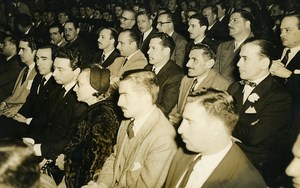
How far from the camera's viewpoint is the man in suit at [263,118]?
3197mm

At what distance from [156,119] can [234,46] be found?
318 centimetres

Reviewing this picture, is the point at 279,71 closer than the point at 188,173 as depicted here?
No

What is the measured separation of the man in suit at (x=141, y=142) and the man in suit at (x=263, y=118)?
923mm

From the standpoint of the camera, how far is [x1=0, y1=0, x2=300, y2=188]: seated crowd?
208 cm

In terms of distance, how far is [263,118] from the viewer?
10.6 feet

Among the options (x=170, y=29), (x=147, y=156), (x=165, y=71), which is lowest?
(x=147, y=156)

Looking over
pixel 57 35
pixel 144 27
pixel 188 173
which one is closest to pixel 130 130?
pixel 188 173

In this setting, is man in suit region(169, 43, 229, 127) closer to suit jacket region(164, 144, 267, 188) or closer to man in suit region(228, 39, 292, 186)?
man in suit region(228, 39, 292, 186)

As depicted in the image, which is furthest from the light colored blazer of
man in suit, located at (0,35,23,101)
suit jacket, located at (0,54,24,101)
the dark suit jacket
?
the dark suit jacket

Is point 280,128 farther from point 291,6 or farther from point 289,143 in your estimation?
point 291,6

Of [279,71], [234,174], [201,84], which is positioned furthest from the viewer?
[201,84]

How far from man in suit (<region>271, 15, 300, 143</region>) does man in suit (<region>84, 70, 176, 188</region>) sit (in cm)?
156

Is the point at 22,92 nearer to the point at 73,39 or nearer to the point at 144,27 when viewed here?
the point at 73,39

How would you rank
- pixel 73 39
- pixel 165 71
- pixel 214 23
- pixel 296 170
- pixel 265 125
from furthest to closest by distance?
1. pixel 73 39
2. pixel 214 23
3. pixel 165 71
4. pixel 265 125
5. pixel 296 170
